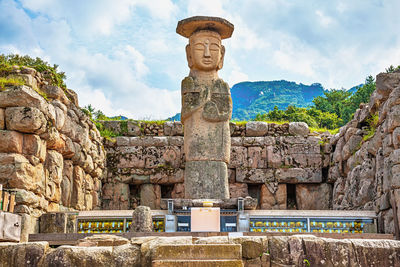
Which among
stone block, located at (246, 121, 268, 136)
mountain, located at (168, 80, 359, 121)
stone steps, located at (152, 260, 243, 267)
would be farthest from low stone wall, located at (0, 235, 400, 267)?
mountain, located at (168, 80, 359, 121)

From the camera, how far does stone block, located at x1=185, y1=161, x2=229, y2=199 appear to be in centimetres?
1163

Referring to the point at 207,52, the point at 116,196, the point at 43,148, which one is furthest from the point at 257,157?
the point at 43,148

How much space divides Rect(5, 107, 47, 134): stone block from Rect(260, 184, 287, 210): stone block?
790 cm

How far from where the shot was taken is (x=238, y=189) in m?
15.6

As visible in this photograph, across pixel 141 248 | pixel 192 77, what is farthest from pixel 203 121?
pixel 141 248

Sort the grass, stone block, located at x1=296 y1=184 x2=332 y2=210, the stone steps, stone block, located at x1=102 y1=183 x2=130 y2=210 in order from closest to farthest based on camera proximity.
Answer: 1. the stone steps
2. the grass
3. stone block, located at x1=296 y1=184 x2=332 y2=210
4. stone block, located at x1=102 y1=183 x2=130 y2=210

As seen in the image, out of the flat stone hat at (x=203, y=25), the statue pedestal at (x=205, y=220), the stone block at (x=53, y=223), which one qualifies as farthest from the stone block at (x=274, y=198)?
the stone block at (x=53, y=223)

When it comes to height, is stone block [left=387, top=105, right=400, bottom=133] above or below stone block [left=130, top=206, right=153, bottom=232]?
above

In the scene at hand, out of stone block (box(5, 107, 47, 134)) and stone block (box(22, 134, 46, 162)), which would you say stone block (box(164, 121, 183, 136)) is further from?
stone block (box(5, 107, 47, 134))

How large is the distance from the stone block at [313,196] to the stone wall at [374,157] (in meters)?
0.70

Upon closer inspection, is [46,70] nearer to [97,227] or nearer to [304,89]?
[97,227]

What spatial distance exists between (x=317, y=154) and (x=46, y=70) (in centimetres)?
836

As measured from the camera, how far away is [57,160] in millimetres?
11109

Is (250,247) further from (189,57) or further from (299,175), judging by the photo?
(299,175)
